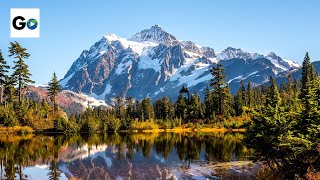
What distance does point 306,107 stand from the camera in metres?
27.4

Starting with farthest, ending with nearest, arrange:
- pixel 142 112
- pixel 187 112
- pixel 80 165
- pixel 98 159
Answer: pixel 142 112
pixel 187 112
pixel 98 159
pixel 80 165

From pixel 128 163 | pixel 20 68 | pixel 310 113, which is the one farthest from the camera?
pixel 20 68

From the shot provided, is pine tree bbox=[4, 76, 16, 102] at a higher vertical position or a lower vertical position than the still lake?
higher

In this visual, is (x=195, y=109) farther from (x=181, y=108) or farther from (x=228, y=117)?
(x=228, y=117)

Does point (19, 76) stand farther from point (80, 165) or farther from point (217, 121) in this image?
point (80, 165)

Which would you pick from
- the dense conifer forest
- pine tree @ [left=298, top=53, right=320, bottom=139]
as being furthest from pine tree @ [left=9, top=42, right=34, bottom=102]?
pine tree @ [left=298, top=53, right=320, bottom=139]

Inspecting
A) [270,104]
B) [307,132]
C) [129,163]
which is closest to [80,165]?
[129,163]

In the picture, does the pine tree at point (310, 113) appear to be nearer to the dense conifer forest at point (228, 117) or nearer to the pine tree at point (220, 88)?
the dense conifer forest at point (228, 117)

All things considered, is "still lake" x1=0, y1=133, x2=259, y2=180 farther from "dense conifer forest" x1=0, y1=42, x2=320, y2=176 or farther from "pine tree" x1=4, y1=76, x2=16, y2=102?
"pine tree" x1=4, y1=76, x2=16, y2=102

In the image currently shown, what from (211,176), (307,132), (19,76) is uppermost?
(19,76)

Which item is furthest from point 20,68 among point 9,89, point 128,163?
point 128,163

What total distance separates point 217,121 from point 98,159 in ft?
244

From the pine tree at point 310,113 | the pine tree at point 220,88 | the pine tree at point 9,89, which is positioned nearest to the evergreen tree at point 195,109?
the pine tree at point 220,88

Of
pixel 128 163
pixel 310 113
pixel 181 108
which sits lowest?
pixel 128 163
